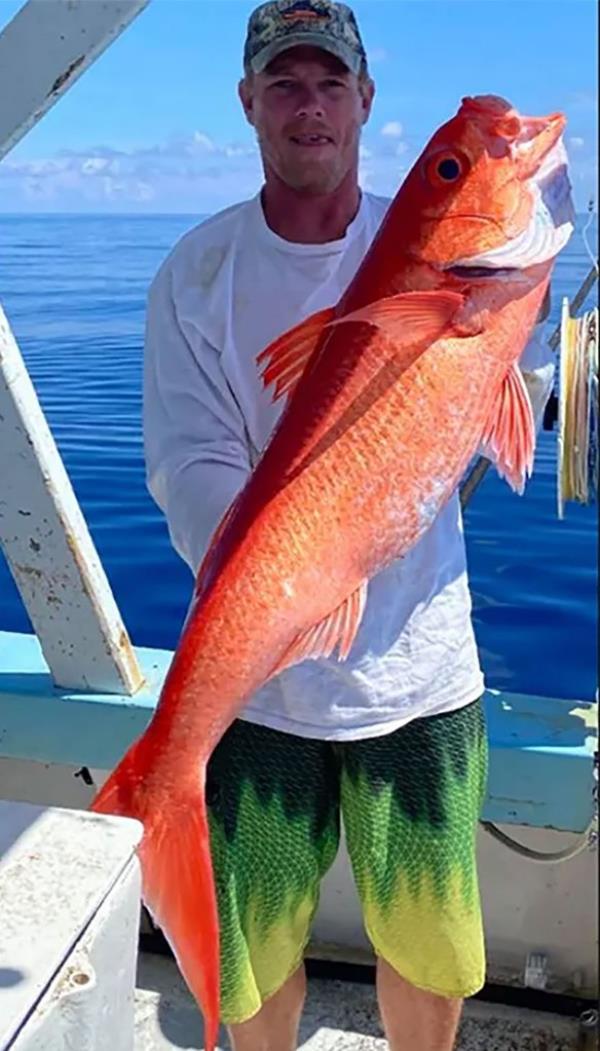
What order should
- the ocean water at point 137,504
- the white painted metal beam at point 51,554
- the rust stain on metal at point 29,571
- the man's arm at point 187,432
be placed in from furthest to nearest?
1. the ocean water at point 137,504
2. the rust stain on metal at point 29,571
3. the white painted metal beam at point 51,554
4. the man's arm at point 187,432

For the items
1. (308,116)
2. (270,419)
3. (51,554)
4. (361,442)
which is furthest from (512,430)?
(51,554)

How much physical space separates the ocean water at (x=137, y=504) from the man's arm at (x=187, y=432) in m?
0.94

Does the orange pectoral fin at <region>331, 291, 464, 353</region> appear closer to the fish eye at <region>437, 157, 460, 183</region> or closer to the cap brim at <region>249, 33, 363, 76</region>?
the fish eye at <region>437, 157, 460, 183</region>

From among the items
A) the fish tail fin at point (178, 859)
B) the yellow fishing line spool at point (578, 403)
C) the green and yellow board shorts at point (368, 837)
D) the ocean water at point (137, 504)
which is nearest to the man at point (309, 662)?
the green and yellow board shorts at point (368, 837)

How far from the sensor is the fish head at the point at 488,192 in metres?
1.37

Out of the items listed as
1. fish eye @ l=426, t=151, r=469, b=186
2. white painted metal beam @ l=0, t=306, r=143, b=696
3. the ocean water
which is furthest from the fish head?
the ocean water

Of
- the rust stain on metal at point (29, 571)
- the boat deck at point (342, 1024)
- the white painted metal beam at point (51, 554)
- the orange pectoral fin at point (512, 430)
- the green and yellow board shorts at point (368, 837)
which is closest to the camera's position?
the orange pectoral fin at point (512, 430)

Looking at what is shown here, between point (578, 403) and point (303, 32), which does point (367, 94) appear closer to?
point (303, 32)

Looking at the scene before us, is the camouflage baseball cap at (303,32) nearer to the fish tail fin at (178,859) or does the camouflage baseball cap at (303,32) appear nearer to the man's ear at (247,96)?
the man's ear at (247,96)

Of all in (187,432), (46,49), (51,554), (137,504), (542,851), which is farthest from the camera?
(137,504)

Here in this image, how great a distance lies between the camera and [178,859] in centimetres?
157

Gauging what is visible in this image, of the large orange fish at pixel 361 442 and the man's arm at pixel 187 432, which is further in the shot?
the man's arm at pixel 187 432

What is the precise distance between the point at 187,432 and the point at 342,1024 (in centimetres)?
164

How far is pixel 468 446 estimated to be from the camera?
145cm
